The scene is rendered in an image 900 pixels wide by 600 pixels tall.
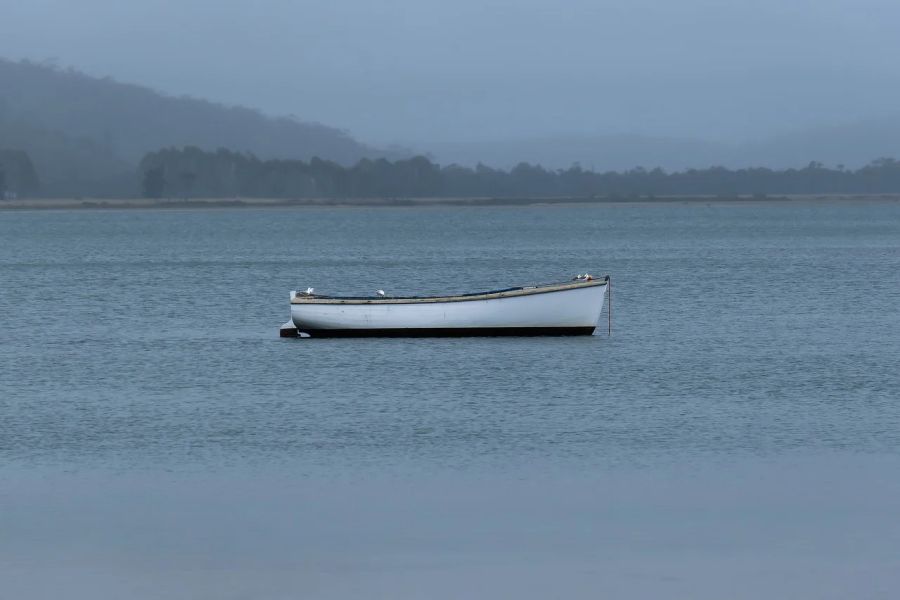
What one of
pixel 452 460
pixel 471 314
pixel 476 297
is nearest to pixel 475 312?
pixel 471 314

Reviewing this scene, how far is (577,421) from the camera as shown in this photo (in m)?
30.5

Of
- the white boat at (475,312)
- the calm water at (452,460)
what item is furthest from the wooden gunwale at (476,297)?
the calm water at (452,460)

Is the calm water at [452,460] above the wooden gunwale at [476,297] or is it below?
below

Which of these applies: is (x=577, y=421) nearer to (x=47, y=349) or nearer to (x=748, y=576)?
(x=748, y=576)

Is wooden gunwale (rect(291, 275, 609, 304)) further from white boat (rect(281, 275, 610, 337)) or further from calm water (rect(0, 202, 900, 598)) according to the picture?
calm water (rect(0, 202, 900, 598))

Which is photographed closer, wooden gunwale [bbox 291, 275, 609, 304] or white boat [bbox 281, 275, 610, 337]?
wooden gunwale [bbox 291, 275, 609, 304]

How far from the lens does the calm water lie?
59.5 ft

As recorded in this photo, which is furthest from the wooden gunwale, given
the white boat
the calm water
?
the calm water

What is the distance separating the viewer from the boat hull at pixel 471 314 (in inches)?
1786

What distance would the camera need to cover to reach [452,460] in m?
25.7

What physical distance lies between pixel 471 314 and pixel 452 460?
1993 cm

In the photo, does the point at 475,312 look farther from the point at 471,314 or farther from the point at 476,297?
the point at 476,297

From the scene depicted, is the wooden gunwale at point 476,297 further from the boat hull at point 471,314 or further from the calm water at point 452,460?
the calm water at point 452,460

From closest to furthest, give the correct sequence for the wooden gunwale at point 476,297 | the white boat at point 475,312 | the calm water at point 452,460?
1. the calm water at point 452,460
2. the wooden gunwale at point 476,297
3. the white boat at point 475,312
